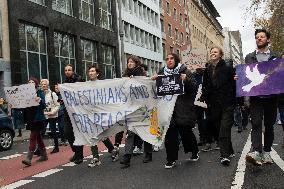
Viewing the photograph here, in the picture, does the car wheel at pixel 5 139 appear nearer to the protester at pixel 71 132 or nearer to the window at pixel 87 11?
the protester at pixel 71 132

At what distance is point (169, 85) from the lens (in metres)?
8.47

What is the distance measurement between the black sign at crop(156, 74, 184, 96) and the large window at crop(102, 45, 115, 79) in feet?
99.9

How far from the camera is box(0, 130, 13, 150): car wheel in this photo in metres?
14.8

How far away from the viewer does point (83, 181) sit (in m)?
7.64

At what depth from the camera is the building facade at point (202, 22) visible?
81375mm

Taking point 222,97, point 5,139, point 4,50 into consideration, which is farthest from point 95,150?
point 4,50

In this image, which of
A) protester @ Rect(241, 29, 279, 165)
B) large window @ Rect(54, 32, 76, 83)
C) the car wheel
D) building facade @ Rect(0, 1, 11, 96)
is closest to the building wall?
large window @ Rect(54, 32, 76, 83)

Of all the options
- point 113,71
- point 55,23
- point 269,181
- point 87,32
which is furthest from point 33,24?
point 269,181

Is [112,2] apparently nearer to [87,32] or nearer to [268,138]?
[87,32]

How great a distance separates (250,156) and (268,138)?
0.73 metres

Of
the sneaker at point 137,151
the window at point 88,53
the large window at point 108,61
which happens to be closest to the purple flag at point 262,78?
the sneaker at point 137,151

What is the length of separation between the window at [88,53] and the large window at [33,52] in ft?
19.9

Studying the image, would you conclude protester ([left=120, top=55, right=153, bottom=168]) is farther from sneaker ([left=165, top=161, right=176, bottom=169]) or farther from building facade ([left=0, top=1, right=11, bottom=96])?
building facade ([left=0, top=1, right=11, bottom=96])

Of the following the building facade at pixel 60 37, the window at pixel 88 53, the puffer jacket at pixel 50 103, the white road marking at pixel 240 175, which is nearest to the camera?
the white road marking at pixel 240 175
